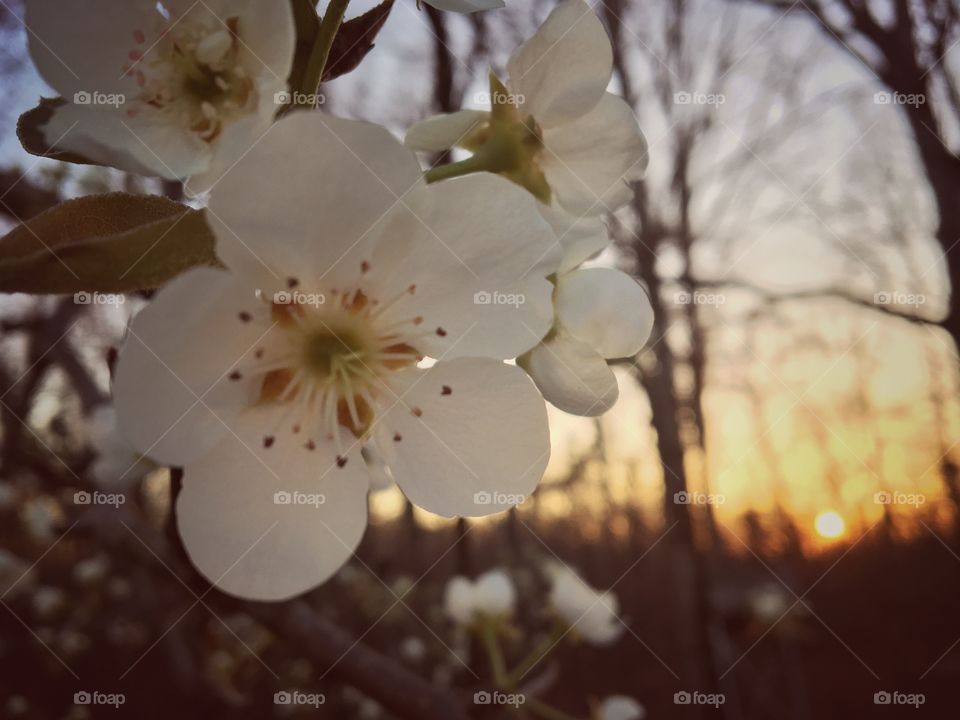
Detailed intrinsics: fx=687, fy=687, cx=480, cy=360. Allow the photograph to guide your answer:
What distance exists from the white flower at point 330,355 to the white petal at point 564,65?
0.45 ft

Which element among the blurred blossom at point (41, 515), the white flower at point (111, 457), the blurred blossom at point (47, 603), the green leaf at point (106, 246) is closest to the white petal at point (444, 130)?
the green leaf at point (106, 246)

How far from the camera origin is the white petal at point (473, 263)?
1.21ft

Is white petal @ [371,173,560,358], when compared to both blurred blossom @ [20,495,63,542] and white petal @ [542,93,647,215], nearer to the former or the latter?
white petal @ [542,93,647,215]

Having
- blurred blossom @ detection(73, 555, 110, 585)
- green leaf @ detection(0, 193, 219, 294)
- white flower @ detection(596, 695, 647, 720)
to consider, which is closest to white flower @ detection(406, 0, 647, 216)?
green leaf @ detection(0, 193, 219, 294)

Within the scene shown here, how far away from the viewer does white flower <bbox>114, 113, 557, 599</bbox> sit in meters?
0.34

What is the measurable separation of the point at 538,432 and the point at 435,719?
1.89 ft

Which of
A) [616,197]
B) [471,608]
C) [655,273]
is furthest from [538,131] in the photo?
[655,273]

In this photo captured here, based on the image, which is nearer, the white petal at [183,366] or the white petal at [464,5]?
the white petal at [183,366]

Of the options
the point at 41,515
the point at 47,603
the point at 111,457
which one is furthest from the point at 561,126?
the point at 47,603

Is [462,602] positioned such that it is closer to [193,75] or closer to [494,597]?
[494,597]

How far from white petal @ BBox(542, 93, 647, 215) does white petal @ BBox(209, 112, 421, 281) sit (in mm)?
185

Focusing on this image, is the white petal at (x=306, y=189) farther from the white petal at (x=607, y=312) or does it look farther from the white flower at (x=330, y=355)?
the white petal at (x=607, y=312)

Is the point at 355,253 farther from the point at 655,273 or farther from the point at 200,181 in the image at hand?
the point at 655,273

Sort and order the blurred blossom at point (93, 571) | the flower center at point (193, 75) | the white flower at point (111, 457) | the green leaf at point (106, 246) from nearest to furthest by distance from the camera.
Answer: the green leaf at point (106, 246), the flower center at point (193, 75), the white flower at point (111, 457), the blurred blossom at point (93, 571)
